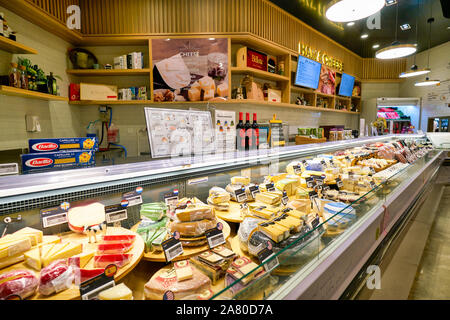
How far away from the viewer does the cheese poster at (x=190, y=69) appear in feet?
13.2

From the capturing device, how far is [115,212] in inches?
47.3

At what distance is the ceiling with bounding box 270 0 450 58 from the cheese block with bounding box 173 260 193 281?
5.28 m

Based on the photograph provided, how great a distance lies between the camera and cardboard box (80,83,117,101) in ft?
12.7

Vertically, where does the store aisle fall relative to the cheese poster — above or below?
below

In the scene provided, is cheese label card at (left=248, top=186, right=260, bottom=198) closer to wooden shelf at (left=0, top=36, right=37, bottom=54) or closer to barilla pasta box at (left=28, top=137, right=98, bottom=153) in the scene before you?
barilla pasta box at (left=28, top=137, right=98, bottom=153)

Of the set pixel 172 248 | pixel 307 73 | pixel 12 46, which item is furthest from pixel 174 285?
pixel 307 73

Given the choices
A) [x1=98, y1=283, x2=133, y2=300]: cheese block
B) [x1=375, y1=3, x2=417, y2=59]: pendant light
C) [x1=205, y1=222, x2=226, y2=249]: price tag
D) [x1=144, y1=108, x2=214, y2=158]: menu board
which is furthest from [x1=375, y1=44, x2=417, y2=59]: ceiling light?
[x1=98, y1=283, x2=133, y2=300]: cheese block

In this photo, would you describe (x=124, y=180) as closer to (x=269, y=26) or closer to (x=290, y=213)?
(x=290, y=213)

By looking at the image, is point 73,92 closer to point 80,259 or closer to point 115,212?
point 115,212

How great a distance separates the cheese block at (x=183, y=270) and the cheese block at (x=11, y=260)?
606 millimetres

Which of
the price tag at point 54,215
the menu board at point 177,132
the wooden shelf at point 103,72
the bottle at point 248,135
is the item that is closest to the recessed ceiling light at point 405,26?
the bottle at point 248,135

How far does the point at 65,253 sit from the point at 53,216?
0.24m

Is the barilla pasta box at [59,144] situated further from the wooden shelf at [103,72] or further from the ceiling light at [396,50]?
the ceiling light at [396,50]
